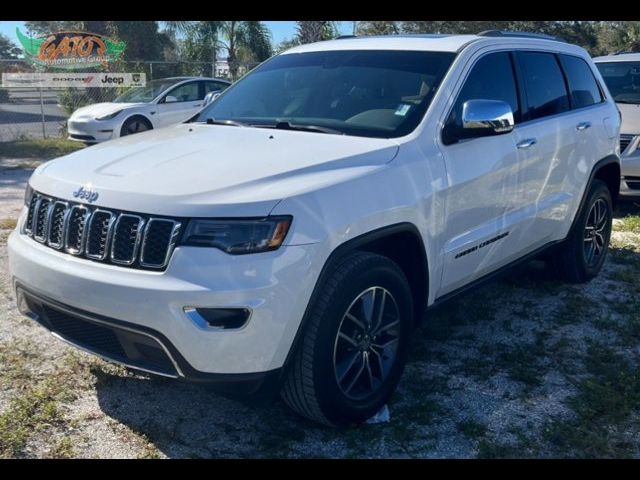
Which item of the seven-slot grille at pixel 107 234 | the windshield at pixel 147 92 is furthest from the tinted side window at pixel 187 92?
the seven-slot grille at pixel 107 234

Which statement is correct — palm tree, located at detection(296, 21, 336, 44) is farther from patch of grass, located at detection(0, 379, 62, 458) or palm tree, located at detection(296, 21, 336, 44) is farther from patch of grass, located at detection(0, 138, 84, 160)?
patch of grass, located at detection(0, 379, 62, 458)

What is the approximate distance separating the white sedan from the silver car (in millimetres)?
7363

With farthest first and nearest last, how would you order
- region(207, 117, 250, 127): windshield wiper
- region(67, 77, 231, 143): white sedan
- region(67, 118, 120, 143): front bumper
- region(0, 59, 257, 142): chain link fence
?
region(0, 59, 257, 142): chain link fence, region(67, 77, 231, 143): white sedan, region(67, 118, 120, 143): front bumper, region(207, 117, 250, 127): windshield wiper

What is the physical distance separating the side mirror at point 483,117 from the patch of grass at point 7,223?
523cm

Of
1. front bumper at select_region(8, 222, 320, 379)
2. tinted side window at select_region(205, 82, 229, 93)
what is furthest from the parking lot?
front bumper at select_region(8, 222, 320, 379)

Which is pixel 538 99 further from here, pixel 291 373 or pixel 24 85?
pixel 24 85

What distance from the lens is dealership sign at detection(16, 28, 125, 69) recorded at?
1991 centimetres

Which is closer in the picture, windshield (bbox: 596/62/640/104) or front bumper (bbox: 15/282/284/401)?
front bumper (bbox: 15/282/284/401)

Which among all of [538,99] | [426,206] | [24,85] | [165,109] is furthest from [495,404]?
[24,85]

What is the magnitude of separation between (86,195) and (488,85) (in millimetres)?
2551

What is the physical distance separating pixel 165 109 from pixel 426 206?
11724 mm

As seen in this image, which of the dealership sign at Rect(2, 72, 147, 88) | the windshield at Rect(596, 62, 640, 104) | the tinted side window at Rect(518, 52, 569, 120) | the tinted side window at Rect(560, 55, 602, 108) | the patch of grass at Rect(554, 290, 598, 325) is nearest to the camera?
the tinted side window at Rect(518, 52, 569, 120)

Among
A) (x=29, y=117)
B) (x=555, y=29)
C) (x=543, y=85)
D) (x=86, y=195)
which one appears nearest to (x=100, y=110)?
(x=29, y=117)

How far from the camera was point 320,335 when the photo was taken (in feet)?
9.98
